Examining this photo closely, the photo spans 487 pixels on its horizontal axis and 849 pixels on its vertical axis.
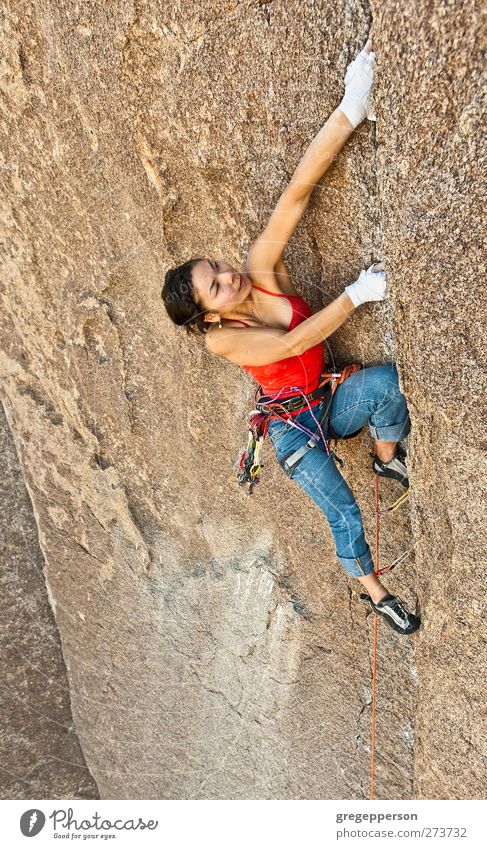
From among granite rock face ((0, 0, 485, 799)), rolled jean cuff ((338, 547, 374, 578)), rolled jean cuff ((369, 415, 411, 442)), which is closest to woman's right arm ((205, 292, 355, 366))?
granite rock face ((0, 0, 485, 799))

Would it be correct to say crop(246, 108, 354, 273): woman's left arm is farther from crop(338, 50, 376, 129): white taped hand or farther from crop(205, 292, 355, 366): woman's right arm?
crop(205, 292, 355, 366): woman's right arm

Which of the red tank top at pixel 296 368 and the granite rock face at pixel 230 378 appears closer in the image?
the granite rock face at pixel 230 378

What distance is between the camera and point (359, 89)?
129 centimetres

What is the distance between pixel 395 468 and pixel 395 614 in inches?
16.0

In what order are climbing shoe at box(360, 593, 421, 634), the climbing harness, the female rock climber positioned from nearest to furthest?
Result: the female rock climber < the climbing harness < climbing shoe at box(360, 593, 421, 634)

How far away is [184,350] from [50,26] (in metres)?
0.95

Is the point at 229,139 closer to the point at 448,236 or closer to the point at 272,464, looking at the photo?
the point at 448,236

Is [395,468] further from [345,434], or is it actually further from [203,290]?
[203,290]

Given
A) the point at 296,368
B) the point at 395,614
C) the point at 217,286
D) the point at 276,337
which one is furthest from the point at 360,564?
the point at 217,286

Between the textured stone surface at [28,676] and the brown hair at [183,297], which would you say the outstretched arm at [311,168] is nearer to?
the brown hair at [183,297]

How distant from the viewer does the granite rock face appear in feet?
4.28

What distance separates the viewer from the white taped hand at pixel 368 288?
4.81ft

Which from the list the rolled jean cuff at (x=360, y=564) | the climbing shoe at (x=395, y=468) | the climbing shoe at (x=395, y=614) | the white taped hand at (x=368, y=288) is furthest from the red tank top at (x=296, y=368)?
the climbing shoe at (x=395, y=614)

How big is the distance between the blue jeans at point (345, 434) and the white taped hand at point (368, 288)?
0.71 ft
